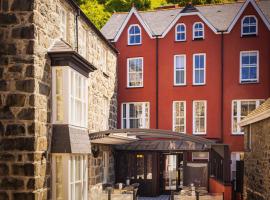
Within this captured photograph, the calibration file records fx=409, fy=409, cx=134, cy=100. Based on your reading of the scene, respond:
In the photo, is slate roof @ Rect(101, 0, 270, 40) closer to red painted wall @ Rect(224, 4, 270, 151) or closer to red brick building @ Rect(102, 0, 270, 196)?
red brick building @ Rect(102, 0, 270, 196)

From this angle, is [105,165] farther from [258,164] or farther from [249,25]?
[249,25]

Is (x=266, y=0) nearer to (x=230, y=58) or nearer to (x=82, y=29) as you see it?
(x=230, y=58)

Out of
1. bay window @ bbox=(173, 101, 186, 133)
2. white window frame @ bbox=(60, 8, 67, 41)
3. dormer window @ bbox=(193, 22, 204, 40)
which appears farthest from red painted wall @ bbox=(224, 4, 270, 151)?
white window frame @ bbox=(60, 8, 67, 41)

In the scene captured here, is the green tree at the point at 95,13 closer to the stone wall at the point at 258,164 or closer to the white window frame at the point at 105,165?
the white window frame at the point at 105,165

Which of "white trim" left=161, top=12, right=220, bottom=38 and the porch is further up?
"white trim" left=161, top=12, right=220, bottom=38

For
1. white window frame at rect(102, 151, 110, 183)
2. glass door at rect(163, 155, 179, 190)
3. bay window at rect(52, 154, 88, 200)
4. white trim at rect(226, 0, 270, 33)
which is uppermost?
white trim at rect(226, 0, 270, 33)

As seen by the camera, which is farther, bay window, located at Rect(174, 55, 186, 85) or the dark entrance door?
bay window, located at Rect(174, 55, 186, 85)

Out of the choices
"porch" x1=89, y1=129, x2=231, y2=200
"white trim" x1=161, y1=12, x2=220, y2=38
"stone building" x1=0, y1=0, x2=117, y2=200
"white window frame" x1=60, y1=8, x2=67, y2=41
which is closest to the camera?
"stone building" x1=0, y1=0, x2=117, y2=200

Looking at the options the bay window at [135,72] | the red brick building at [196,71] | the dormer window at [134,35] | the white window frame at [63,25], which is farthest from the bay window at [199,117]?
the white window frame at [63,25]

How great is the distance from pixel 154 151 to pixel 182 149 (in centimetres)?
238

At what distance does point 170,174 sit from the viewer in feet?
86.1

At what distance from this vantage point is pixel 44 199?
11.6 m

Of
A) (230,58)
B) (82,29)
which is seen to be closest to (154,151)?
(230,58)

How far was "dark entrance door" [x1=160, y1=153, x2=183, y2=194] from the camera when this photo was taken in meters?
25.9
